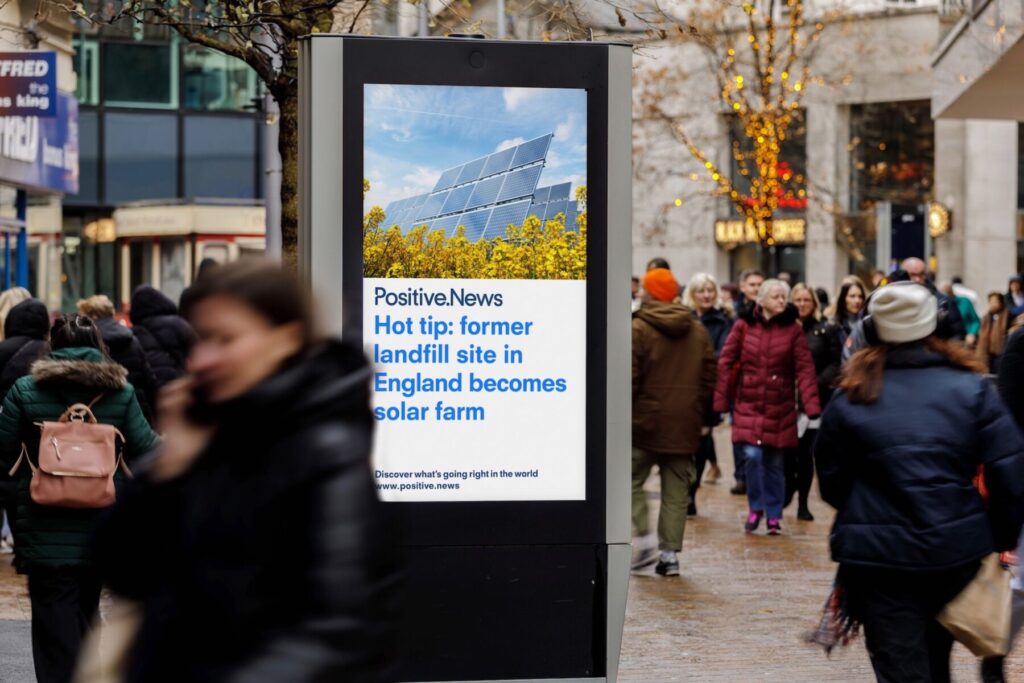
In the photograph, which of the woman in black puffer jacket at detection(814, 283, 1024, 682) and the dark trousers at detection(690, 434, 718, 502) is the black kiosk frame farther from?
the dark trousers at detection(690, 434, 718, 502)

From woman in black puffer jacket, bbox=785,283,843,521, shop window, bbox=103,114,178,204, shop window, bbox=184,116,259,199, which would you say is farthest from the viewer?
shop window, bbox=184,116,259,199

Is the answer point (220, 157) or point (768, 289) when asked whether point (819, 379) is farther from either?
point (220, 157)

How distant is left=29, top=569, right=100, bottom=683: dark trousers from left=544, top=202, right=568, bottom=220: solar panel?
2.36 metres

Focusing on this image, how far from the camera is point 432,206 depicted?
6262 millimetres

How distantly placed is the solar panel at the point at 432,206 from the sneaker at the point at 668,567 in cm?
494

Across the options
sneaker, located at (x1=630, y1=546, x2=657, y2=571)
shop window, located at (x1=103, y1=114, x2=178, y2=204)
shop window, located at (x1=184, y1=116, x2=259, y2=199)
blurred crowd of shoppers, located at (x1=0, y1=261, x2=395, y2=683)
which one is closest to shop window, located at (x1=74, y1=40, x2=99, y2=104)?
shop window, located at (x1=103, y1=114, x2=178, y2=204)

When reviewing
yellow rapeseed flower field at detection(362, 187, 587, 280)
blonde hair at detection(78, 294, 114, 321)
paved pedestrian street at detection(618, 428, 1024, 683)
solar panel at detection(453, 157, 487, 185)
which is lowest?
paved pedestrian street at detection(618, 428, 1024, 683)

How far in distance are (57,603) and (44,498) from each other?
0.48 m

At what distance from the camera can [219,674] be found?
112 inches

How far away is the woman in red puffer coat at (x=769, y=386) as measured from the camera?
1227 cm

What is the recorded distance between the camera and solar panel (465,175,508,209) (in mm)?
6246

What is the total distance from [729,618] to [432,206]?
3.91 meters

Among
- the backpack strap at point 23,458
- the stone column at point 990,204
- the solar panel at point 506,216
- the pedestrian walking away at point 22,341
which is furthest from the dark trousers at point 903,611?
the stone column at point 990,204

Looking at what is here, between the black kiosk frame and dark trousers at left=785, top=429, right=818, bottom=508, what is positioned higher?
the black kiosk frame
